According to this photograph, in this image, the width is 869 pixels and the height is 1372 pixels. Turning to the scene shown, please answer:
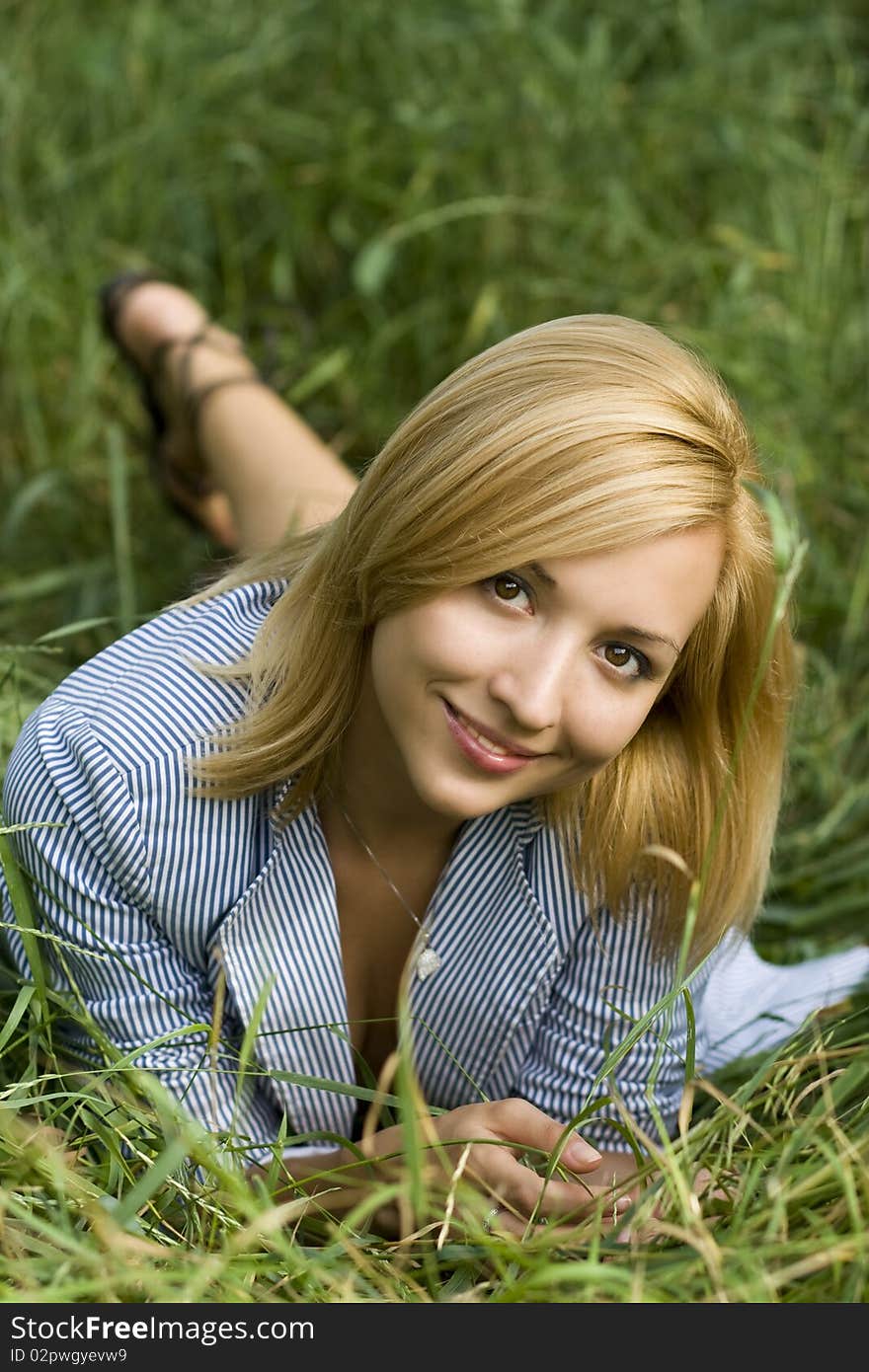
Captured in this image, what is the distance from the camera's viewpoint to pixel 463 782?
1.49 m

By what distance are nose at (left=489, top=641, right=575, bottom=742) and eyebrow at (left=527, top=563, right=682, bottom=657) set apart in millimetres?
51

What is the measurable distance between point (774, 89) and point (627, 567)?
8.07 ft

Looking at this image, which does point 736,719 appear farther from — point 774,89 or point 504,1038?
point 774,89

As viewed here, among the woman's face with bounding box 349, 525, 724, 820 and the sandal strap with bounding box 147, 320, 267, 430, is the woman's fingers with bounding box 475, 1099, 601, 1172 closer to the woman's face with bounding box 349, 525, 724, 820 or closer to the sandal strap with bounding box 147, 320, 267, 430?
the woman's face with bounding box 349, 525, 724, 820

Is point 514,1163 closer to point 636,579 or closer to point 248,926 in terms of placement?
point 248,926

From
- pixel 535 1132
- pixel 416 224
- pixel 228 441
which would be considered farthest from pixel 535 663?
pixel 416 224

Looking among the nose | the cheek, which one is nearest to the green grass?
the cheek

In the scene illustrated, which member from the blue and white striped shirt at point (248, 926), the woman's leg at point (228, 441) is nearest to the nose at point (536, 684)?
the blue and white striped shirt at point (248, 926)

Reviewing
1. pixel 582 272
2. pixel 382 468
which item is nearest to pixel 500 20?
pixel 582 272

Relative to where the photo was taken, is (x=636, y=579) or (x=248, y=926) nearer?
(x=636, y=579)

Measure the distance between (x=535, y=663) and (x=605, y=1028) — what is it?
569 mm

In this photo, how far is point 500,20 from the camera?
3201 millimetres

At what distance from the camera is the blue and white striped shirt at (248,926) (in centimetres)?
162

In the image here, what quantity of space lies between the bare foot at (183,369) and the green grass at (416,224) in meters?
0.09
